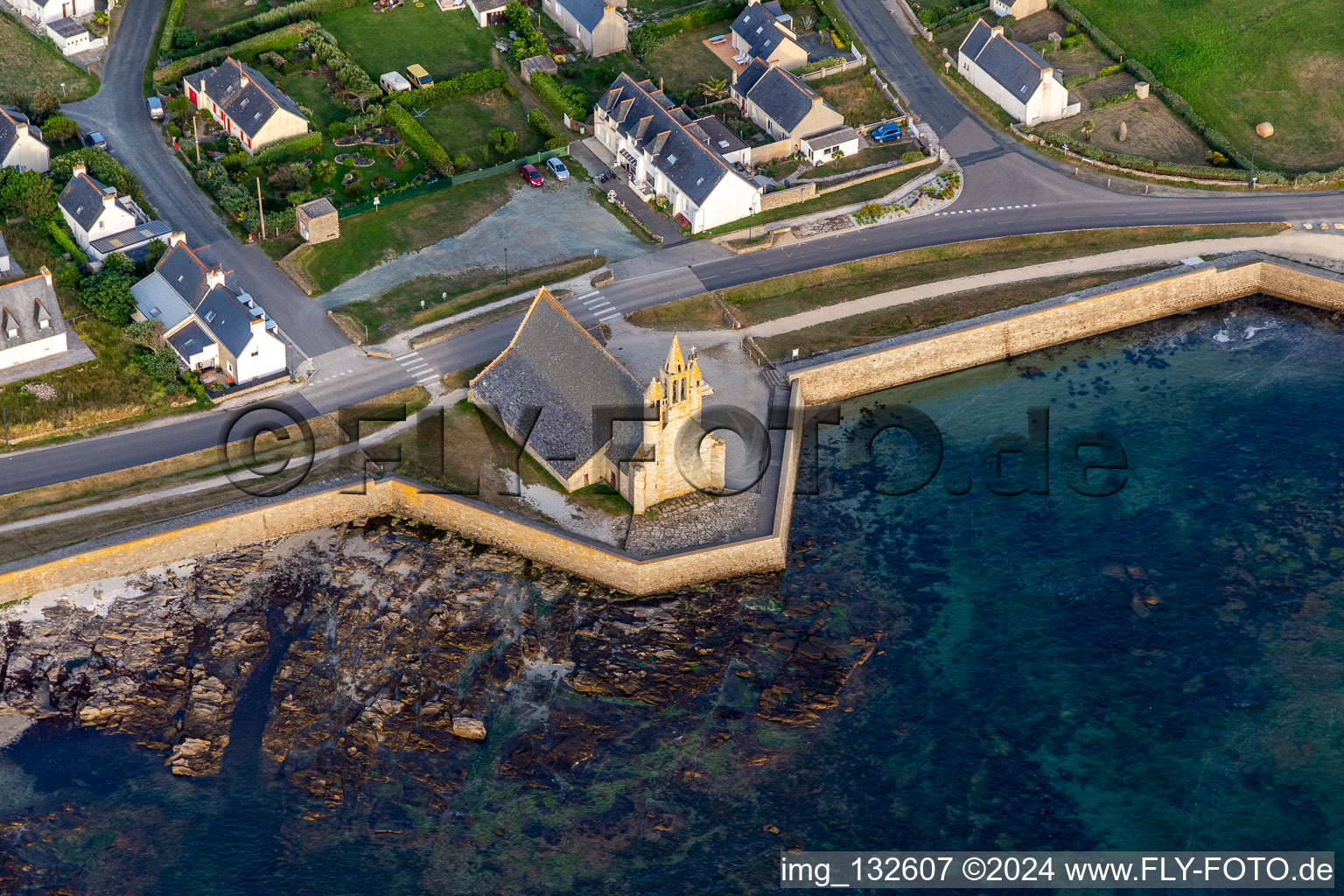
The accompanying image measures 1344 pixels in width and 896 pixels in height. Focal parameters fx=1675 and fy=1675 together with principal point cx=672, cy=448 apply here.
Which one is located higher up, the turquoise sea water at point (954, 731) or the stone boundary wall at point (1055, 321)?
the stone boundary wall at point (1055, 321)

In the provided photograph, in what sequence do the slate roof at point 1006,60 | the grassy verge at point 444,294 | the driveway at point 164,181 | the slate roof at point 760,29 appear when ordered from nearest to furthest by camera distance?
the driveway at point 164,181
the grassy verge at point 444,294
the slate roof at point 1006,60
the slate roof at point 760,29

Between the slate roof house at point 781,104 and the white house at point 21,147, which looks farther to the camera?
the slate roof house at point 781,104

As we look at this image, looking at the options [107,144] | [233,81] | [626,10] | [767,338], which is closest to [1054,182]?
[767,338]

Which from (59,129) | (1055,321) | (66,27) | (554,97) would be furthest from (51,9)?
(1055,321)

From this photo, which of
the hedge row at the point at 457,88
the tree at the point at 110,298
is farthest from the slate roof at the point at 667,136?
the tree at the point at 110,298

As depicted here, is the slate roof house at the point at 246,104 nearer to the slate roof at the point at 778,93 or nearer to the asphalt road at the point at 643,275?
the asphalt road at the point at 643,275

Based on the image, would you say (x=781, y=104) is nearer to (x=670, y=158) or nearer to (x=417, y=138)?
(x=670, y=158)

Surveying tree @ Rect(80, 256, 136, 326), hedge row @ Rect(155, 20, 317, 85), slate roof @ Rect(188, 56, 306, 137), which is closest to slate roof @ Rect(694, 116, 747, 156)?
slate roof @ Rect(188, 56, 306, 137)

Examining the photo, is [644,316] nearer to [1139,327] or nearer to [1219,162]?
[1139,327]

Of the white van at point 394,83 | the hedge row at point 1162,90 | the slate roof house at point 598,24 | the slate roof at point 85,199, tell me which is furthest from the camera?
the slate roof house at point 598,24
